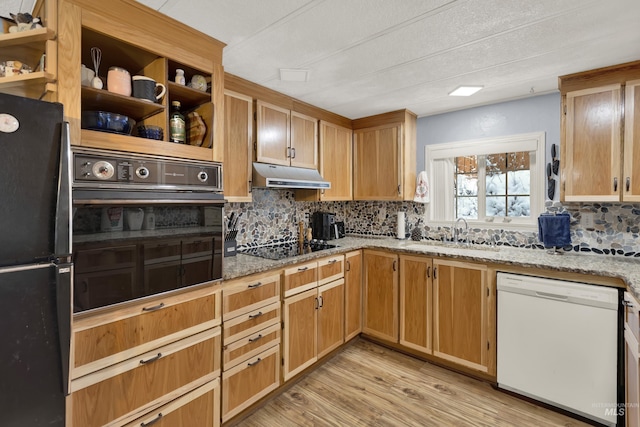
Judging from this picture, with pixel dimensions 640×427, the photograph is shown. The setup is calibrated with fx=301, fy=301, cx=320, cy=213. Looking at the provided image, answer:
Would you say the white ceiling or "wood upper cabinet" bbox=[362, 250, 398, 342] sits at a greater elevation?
the white ceiling

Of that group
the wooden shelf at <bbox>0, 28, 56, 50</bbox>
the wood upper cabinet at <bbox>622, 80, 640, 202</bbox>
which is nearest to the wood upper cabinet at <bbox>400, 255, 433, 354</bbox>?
the wood upper cabinet at <bbox>622, 80, 640, 202</bbox>

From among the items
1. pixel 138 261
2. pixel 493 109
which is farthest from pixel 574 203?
pixel 138 261

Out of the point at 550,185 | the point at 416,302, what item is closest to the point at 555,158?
the point at 550,185

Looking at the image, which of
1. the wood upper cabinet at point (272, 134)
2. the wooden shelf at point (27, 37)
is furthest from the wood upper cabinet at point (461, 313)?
the wooden shelf at point (27, 37)

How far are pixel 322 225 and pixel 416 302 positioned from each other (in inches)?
48.2

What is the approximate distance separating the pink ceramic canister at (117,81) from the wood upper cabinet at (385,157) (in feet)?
7.92

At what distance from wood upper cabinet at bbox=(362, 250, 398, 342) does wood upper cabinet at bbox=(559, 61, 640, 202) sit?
4.87ft

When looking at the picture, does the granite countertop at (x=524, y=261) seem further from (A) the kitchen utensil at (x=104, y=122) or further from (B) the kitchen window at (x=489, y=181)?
(A) the kitchen utensil at (x=104, y=122)

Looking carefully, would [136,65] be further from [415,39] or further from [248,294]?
[415,39]

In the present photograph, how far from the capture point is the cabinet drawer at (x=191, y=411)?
1490 mm

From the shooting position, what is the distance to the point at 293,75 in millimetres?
2193

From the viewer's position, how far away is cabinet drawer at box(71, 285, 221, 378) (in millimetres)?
1270

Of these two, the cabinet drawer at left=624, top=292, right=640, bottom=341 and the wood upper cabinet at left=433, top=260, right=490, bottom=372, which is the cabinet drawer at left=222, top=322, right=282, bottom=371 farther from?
the cabinet drawer at left=624, top=292, right=640, bottom=341

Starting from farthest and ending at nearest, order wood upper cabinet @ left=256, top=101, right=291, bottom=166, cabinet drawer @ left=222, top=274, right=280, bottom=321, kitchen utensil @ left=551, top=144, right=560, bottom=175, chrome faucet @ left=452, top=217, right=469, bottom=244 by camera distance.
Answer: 1. chrome faucet @ left=452, top=217, right=469, bottom=244
2. kitchen utensil @ left=551, top=144, right=560, bottom=175
3. wood upper cabinet @ left=256, top=101, right=291, bottom=166
4. cabinet drawer @ left=222, top=274, right=280, bottom=321
